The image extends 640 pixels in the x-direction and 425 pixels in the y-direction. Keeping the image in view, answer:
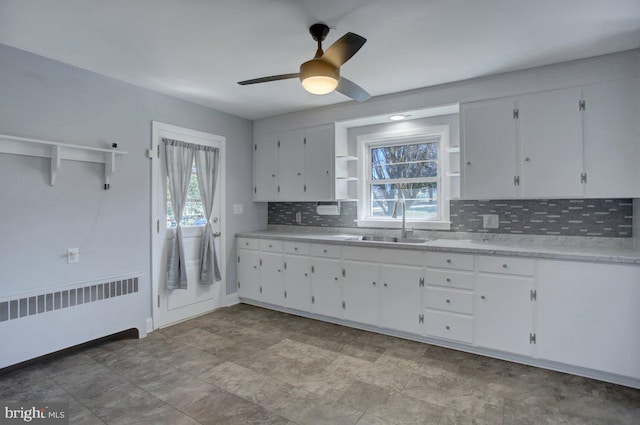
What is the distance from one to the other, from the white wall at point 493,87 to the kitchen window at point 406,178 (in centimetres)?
40

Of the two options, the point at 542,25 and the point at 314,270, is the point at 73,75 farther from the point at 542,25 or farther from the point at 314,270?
the point at 542,25

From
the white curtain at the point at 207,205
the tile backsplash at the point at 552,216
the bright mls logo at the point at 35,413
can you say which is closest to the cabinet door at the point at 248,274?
the white curtain at the point at 207,205

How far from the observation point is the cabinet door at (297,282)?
3.73 m

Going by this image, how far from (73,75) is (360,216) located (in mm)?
3143

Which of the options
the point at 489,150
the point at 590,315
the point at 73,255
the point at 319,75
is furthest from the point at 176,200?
the point at 590,315

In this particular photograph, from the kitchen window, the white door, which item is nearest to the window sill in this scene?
the kitchen window

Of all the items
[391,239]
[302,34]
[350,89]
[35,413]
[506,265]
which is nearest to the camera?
[35,413]

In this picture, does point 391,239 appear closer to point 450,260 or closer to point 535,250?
point 450,260

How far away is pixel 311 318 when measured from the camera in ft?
12.3

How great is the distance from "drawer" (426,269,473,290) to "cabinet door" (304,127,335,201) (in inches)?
58.7

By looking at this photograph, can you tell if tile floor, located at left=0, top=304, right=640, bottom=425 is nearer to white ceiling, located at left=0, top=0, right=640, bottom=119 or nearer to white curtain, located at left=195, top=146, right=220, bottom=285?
white curtain, located at left=195, top=146, right=220, bottom=285

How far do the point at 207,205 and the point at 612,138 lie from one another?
12.8ft

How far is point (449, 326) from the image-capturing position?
9.58ft

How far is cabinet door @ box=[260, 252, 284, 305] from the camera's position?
3.94 m
